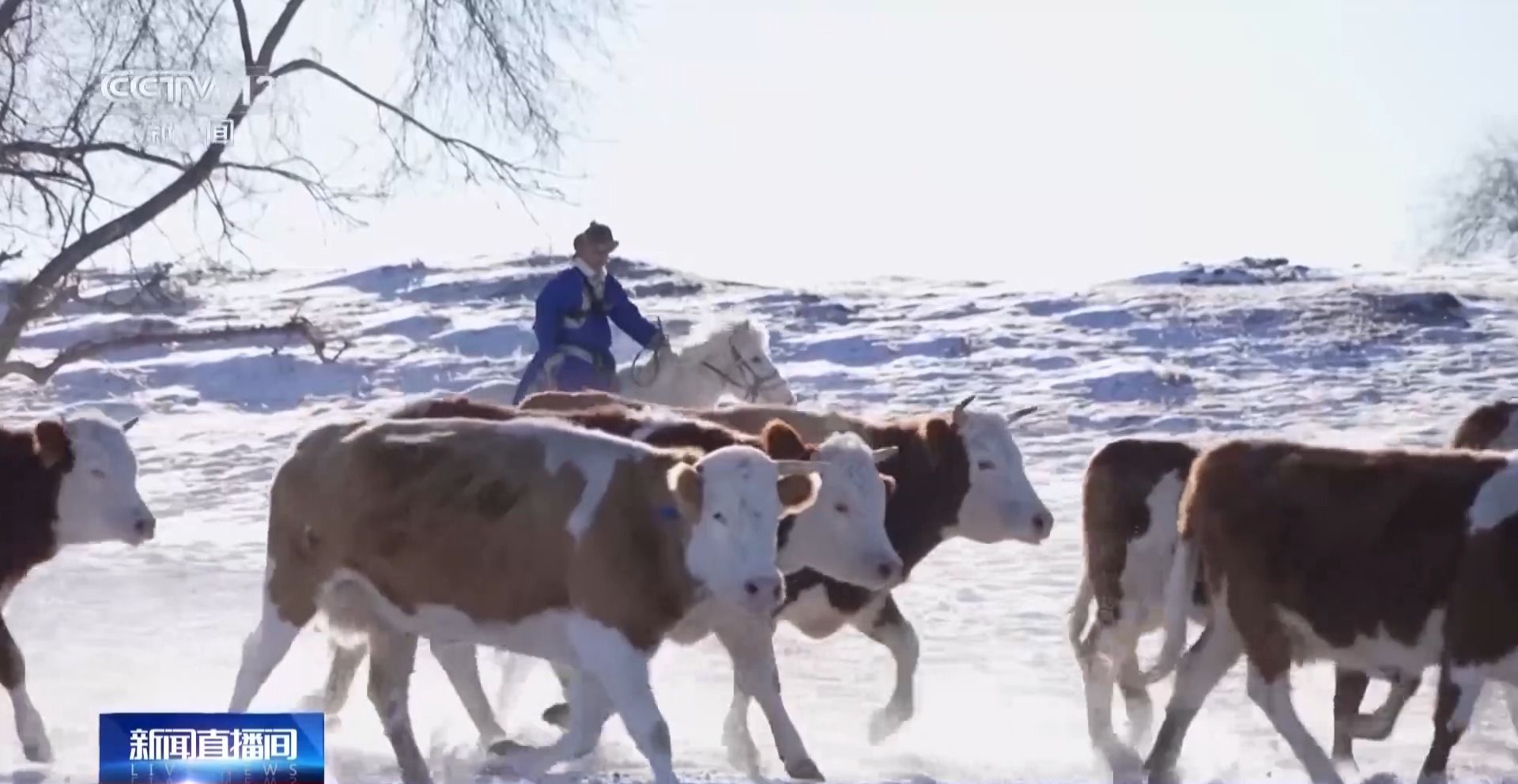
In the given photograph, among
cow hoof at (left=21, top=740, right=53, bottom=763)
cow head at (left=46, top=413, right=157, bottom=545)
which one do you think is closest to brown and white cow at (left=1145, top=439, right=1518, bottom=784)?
cow hoof at (left=21, top=740, right=53, bottom=763)

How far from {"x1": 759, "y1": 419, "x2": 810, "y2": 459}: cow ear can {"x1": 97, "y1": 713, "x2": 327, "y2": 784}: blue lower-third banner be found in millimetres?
2152

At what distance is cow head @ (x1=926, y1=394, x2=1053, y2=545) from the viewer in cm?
846

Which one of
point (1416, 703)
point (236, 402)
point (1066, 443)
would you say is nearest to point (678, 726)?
point (1416, 703)

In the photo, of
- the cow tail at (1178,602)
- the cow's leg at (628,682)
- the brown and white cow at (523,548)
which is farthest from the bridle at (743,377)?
the cow's leg at (628,682)

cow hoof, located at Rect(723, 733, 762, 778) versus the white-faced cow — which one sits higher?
the white-faced cow

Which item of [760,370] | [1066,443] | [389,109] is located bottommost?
[1066,443]

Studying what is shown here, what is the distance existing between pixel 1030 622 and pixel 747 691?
13.5ft

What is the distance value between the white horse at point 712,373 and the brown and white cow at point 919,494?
3.20m

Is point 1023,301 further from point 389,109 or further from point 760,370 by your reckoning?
point 389,109

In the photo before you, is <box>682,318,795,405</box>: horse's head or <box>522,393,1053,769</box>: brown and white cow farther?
<box>682,318,795,405</box>: horse's head

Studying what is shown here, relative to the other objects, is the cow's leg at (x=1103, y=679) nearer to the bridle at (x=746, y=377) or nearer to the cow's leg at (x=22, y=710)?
the cow's leg at (x=22, y=710)

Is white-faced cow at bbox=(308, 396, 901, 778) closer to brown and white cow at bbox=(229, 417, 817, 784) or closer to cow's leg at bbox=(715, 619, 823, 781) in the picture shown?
cow's leg at bbox=(715, 619, 823, 781)

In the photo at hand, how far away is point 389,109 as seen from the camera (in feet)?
33.5

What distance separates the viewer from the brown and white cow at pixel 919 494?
8.02 meters
